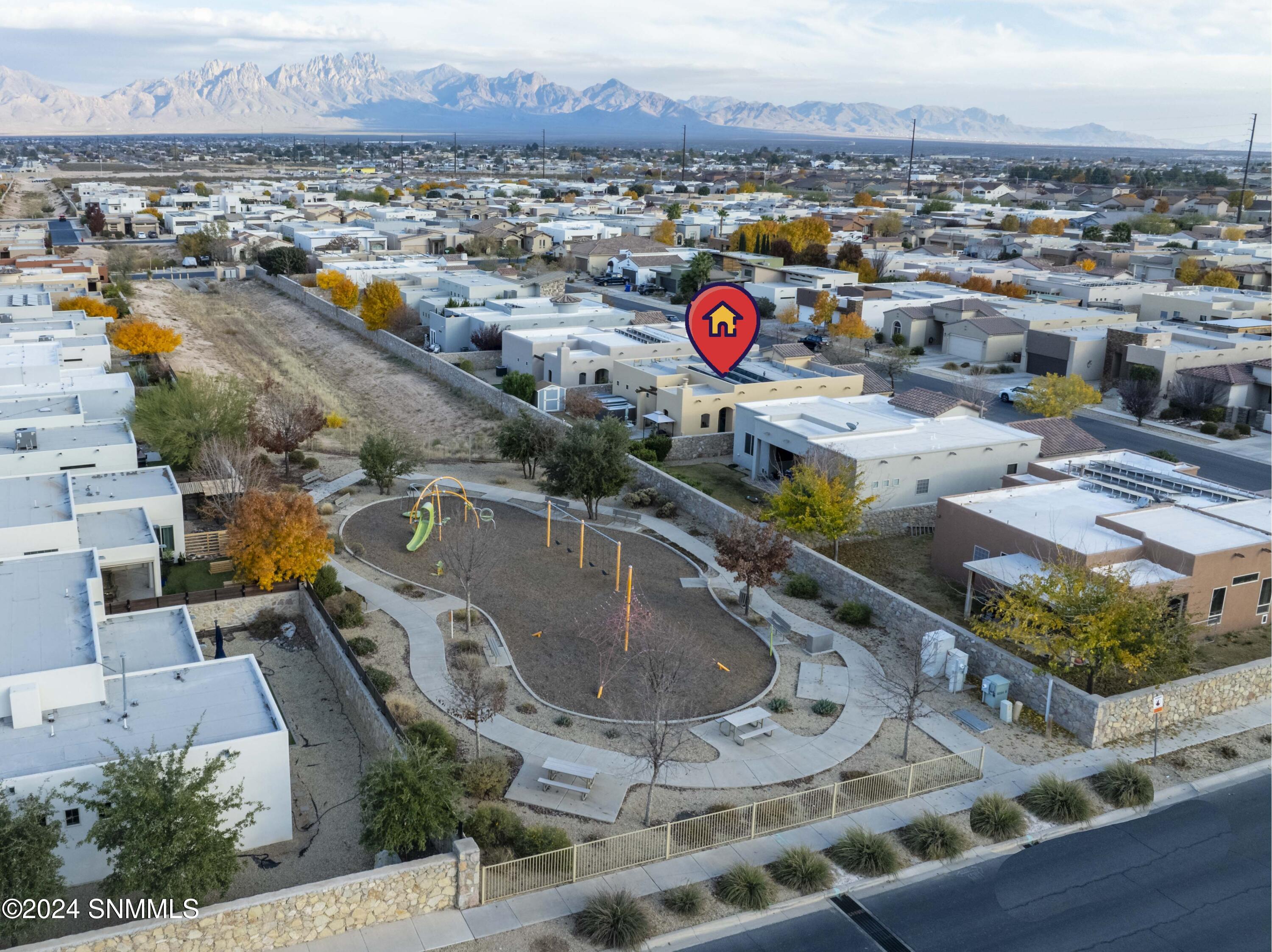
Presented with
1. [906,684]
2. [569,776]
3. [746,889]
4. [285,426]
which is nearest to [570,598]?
[569,776]

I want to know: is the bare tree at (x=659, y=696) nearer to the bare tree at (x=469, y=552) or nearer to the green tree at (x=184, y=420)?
the bare tree at (x=469, y=552)

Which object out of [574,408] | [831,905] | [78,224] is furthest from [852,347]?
[78,224]

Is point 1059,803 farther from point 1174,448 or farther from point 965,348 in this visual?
point 965,348

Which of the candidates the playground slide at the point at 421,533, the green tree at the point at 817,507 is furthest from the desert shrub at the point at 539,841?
the playground slide at the point at 421,533

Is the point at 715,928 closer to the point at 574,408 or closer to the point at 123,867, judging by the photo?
the point at 123,867

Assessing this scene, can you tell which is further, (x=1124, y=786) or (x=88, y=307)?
(x=88, y=307)
